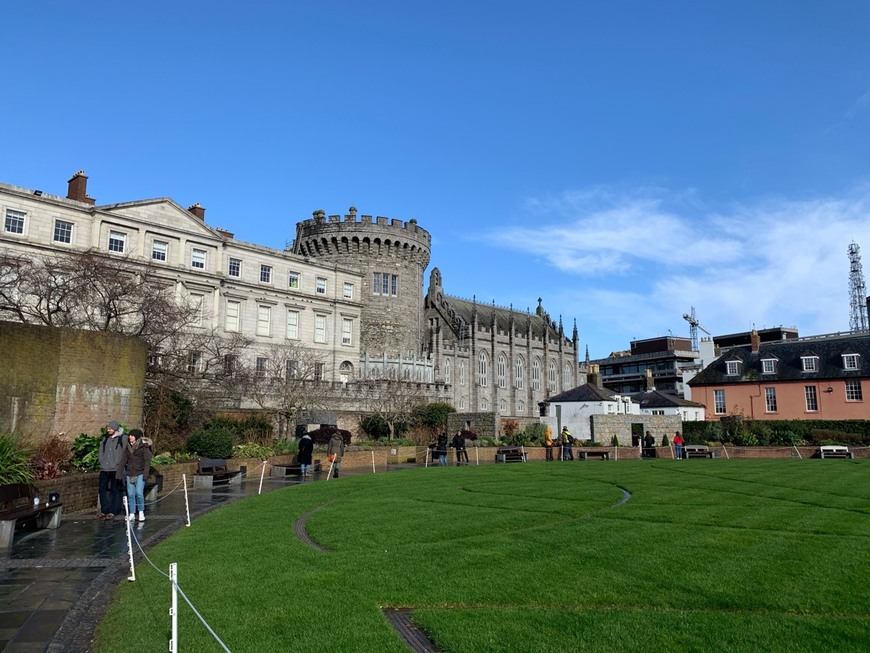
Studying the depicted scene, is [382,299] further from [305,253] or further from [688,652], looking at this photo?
[688,652]

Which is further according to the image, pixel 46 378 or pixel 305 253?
pixel 305 253

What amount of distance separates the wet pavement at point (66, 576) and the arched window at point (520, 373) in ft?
218

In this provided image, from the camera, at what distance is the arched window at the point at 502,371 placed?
7844 centimetres

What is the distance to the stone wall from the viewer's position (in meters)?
15.0

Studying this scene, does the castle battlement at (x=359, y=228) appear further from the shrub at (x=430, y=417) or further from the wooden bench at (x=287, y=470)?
the wooden bench at (x=287, y=470)

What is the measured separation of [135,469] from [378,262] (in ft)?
166

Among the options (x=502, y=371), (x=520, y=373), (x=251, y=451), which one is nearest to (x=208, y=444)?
(x=251, y=451)

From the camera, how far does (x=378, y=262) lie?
6306cm

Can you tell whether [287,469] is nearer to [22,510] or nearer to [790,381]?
[22,510]

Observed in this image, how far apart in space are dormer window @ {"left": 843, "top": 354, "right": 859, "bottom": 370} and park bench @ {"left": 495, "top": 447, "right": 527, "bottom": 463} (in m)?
28.2

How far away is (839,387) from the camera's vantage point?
158ft

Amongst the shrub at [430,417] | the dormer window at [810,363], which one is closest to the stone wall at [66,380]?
the shrub at [430,417]

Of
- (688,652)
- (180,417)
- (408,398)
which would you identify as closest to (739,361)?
(408,398)

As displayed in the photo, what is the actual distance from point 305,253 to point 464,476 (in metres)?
45.3
